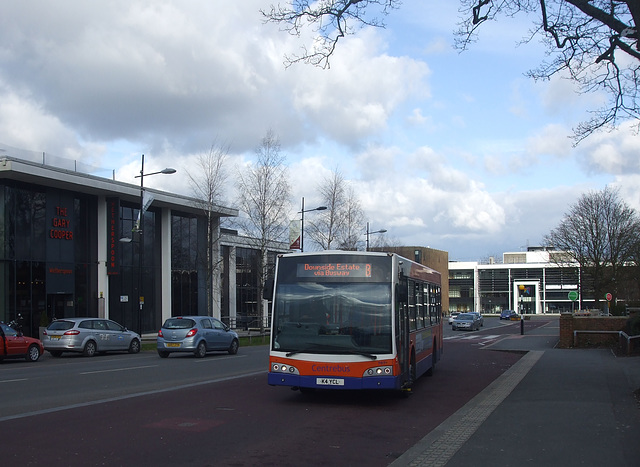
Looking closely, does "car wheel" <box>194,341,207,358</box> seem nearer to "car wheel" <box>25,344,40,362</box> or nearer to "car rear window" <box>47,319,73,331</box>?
"car rear window" <box>47,319,73,331</box>

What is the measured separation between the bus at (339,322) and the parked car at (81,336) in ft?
49.8

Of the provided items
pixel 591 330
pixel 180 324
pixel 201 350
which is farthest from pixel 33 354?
pixel 591 330

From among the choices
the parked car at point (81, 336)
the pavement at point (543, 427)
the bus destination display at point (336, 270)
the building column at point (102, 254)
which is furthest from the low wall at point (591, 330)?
the building column at point (102, 254)

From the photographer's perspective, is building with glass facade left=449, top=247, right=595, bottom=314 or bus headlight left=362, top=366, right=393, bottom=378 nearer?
bus headlight left=362, top=366, right=393, bottom=378

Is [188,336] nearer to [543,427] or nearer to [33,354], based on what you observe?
[33,354]

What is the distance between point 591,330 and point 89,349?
2096 cm

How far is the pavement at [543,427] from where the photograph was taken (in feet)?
25.0

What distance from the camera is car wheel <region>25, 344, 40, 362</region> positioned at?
22.8 metres

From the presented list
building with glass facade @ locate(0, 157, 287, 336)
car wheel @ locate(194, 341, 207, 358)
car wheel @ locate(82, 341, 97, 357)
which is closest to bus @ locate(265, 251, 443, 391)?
car wheel @ locate(194, 341, 207, 358)

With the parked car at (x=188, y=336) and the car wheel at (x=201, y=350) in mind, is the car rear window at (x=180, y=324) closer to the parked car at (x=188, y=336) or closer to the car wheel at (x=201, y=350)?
the parked car at (x=188, y=336)

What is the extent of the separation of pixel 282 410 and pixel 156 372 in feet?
25.4

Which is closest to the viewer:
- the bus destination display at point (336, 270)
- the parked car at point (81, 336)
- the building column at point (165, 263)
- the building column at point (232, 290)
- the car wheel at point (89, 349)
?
the bus destination display at point (336, 270)

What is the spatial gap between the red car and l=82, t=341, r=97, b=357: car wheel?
82.4 inches

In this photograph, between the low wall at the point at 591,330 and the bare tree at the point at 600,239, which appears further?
the bare tree at the point at 600,239
